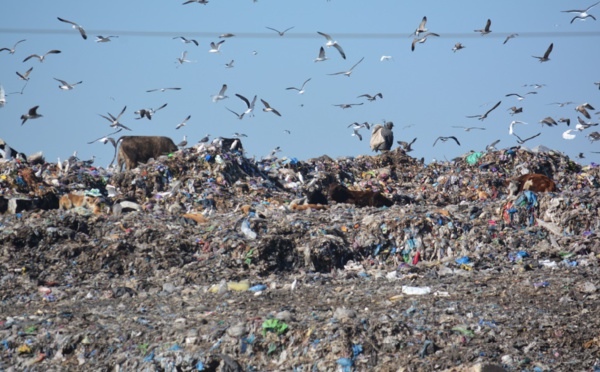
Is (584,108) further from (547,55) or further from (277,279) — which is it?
(277,279)

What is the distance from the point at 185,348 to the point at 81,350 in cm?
92

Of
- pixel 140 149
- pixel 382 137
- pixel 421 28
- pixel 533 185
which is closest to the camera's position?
pixel 533 185

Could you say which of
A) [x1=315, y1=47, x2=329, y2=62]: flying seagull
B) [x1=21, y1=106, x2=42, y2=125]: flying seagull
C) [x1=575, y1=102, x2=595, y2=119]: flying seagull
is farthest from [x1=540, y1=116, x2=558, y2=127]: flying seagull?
[x1=21, y1=106, x2=42, y2=125]: flying seagull

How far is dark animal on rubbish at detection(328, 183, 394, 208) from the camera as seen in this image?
47.0 feet

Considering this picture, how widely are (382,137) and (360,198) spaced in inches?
327

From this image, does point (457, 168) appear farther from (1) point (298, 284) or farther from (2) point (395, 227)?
(1) point (298, 284)

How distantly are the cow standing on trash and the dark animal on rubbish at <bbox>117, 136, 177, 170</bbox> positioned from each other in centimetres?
643

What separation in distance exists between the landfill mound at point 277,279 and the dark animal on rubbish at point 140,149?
1462mm

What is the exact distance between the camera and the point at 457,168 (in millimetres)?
19156

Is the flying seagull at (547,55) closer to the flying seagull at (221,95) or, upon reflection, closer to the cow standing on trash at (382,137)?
the flying seagull at (221,95)

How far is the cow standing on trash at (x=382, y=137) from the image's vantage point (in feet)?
73.9

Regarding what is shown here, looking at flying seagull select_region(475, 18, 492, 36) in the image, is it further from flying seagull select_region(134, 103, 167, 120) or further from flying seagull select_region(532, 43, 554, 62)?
flying seagull select_region(134, 103, 167, 120)

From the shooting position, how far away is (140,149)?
18.0 m

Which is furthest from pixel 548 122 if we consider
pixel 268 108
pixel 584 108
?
pixel 268 108
